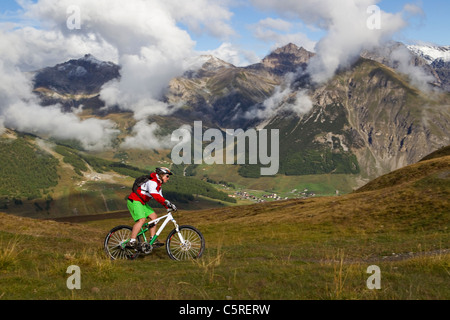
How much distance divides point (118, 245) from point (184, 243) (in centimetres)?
368

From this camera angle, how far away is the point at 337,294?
33.0 feet

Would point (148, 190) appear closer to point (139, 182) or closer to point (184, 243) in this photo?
point (139, 182)

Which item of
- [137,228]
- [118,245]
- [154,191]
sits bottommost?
[118,245]

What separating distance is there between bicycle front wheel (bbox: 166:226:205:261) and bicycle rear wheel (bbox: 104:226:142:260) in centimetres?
183

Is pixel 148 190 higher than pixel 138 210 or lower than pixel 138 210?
higher

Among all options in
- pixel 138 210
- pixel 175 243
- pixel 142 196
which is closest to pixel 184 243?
pixel 175 243

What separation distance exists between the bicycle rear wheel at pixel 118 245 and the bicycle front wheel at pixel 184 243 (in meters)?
1.83

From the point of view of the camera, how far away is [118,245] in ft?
61.6

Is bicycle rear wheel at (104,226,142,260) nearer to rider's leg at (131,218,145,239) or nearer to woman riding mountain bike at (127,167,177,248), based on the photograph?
rider's leg at (131,218,145,239)

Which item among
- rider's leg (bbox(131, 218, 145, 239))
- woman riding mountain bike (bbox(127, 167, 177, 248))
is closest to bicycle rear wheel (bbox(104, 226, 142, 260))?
rider's leg (bbox(131, 218, 145, 239))

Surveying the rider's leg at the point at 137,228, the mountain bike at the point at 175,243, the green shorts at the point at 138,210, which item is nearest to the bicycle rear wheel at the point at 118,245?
the mountain bike at the point at 175,243
